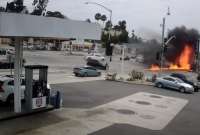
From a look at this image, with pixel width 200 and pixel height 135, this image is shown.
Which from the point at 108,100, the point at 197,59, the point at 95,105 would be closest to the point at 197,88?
the point at 108,100

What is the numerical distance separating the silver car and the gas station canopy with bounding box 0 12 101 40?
19017 millimetres

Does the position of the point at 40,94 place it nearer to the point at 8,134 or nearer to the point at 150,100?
the point at 8,134

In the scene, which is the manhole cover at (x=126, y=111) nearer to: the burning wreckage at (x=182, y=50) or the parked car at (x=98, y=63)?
the parked car at (x=98, y=63)

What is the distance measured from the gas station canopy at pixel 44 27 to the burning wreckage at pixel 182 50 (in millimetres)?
56281

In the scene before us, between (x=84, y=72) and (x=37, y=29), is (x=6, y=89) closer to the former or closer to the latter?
(x=37, y=29)

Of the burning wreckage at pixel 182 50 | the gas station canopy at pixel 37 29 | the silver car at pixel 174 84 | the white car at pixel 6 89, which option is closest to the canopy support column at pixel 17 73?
the gas station canopy at pixel 37 29

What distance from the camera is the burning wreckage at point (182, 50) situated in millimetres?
71938

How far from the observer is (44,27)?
14891mm

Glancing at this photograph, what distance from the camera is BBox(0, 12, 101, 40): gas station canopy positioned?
1354 cm

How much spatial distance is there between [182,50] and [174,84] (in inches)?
1544

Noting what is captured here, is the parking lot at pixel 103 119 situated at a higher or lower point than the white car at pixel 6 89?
lower

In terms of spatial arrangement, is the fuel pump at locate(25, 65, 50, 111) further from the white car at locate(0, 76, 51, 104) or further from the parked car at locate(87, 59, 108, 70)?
the parked car at locate(87, 59, 108, 70)

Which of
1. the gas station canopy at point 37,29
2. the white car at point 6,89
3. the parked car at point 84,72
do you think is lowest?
the parked car at point 84,72

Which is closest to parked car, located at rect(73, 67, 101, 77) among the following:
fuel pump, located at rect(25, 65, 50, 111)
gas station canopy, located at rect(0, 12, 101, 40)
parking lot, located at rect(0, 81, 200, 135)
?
parking lot, located at rect(0, 81, 200, 135)
